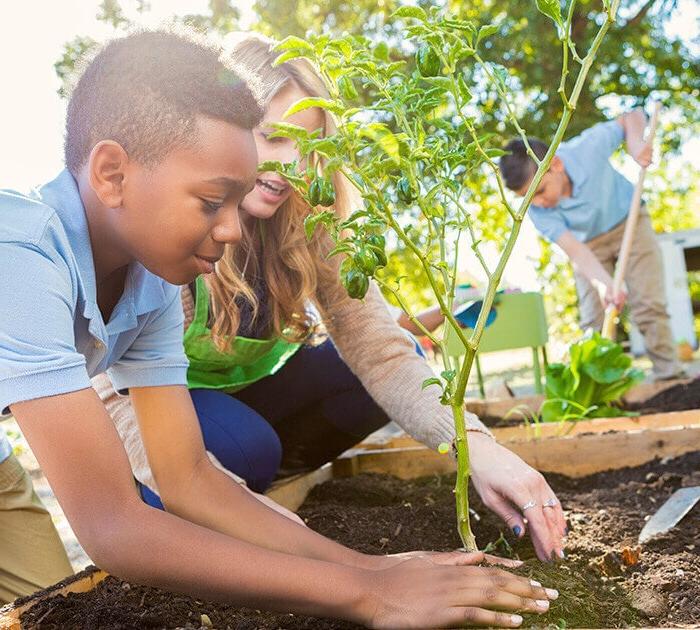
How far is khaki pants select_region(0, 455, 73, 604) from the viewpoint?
2.22 meters

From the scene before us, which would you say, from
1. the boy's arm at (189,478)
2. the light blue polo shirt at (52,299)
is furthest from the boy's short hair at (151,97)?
the boy's arm at (189,478)

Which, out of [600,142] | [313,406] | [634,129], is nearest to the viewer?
[313,406]

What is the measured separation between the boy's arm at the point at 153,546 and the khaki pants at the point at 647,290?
432 centimetres

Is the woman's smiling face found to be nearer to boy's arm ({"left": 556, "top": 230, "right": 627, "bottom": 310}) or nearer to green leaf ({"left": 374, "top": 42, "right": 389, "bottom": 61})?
green leaf ({"left": 374, "top": 42, "right": 389, "bottom": 61})

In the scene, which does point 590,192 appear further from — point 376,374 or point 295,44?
point 295,44

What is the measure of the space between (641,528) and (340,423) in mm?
1016

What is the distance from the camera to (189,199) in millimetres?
1251

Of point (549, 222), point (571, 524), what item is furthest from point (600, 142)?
point (571, 524)

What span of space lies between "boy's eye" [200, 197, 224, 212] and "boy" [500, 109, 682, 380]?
3.86 metres

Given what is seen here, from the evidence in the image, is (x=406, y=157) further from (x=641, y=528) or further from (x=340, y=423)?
(x=340, y=423)

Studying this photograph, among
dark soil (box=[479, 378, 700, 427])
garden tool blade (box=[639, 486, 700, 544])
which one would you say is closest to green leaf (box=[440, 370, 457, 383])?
garden tool blade (box=[639, 486, 700, 544])

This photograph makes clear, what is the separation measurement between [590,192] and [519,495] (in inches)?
154

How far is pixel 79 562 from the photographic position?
2.90 m

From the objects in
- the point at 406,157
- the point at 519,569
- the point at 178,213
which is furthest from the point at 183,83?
the point at 519,569
